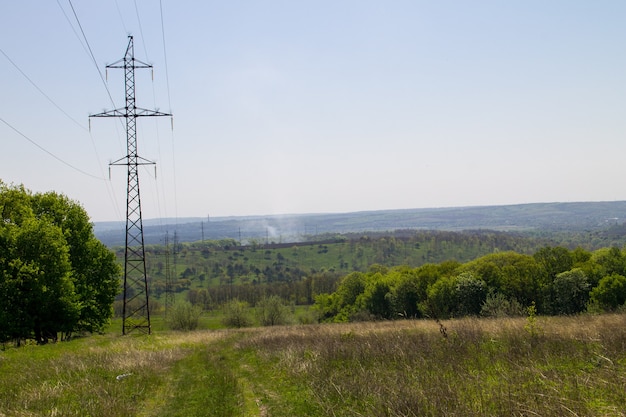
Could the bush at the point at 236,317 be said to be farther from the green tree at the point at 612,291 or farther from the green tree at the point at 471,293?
the green tree at the point at 612,291

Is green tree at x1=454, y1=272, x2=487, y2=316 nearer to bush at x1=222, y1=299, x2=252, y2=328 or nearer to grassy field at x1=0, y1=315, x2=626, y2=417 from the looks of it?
bush at x1=222, y1=299, x2=252, y2=328

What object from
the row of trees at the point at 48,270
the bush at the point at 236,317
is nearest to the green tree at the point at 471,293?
the bush at the point at 236,317

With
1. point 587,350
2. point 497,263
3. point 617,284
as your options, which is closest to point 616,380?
point 587,350

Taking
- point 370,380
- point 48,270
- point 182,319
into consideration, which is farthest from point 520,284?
point 48,270

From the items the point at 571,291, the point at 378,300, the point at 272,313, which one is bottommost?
the point at 272,313

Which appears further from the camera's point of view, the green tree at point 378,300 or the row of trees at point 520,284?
the green tree at point 378,300

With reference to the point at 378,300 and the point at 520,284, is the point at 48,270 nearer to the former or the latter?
the point at 520,284

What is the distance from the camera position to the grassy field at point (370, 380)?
8461 millimetres

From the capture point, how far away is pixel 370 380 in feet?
37.1

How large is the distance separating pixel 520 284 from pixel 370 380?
205 ft

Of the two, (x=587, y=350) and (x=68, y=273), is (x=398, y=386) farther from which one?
(x=68, y=273)

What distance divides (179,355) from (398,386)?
750 inches

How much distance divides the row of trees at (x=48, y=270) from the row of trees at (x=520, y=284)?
104 feet

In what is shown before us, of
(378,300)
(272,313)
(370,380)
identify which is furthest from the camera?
(378,300)
